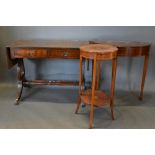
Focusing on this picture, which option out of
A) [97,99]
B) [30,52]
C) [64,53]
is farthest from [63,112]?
[30,52]

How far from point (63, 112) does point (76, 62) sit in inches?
38.8

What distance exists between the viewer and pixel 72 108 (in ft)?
8.99

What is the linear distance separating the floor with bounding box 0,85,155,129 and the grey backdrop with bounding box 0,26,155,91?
238mm

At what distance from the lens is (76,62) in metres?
3.29

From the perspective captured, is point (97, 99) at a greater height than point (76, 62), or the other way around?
point (76, 62)

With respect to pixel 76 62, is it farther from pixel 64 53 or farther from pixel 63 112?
A: pixel 63 112

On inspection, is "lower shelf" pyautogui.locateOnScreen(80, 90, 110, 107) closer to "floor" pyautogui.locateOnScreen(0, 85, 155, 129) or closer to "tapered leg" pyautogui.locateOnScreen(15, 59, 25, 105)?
"floor" pyautogui.locateOnScreen(0, 85, 155, 129)

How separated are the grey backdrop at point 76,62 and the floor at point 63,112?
238mm

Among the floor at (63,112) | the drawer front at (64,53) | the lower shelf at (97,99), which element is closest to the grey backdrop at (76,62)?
the floor at (63,112)

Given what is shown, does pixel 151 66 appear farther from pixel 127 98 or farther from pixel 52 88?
pixel 52 88

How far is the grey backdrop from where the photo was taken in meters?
3.13

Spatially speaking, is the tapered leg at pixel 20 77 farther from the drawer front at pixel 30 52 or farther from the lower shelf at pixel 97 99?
the lower shelf at pixel 97 99
